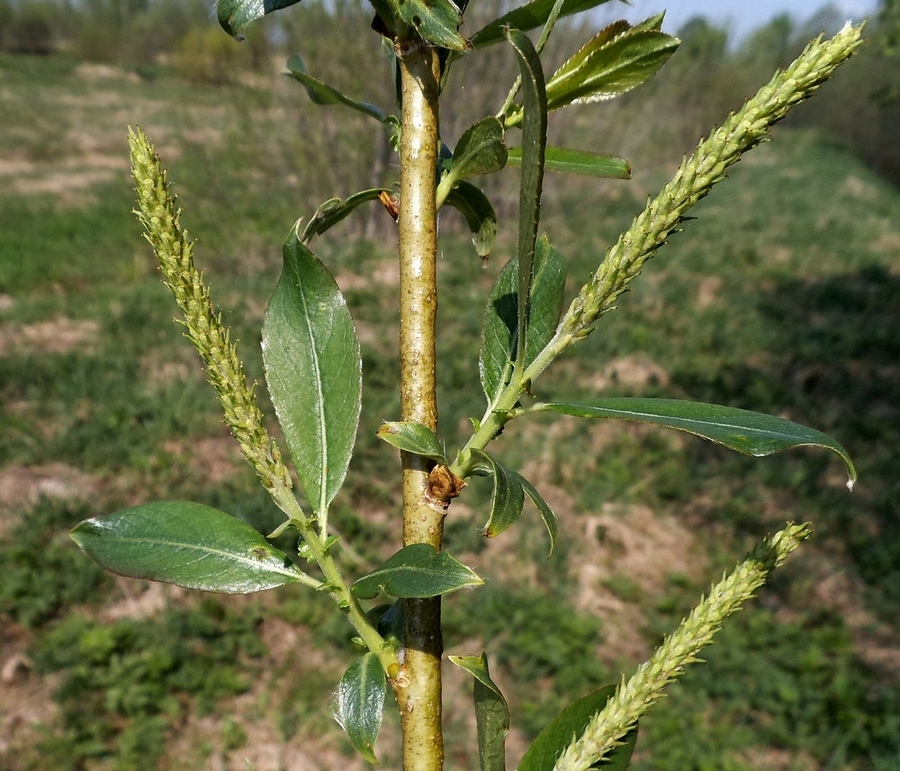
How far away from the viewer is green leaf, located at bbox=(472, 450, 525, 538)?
422 mm

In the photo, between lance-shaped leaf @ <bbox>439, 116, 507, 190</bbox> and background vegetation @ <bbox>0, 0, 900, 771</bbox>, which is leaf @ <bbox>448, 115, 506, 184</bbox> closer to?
lance-shaped leaf @ <bbox>439, 116, 507, 190</bbox>

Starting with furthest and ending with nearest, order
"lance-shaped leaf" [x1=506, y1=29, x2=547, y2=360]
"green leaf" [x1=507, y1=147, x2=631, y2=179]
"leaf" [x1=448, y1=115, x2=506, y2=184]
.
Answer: "green leaf" [x1=507, y1=147, x2=631, y2=179] < "leaf" [x1=448, y1=115, x2=506, y2=184] < "lance-shaped leaf" [x1=506, y1=29, x2=547, y2=360]

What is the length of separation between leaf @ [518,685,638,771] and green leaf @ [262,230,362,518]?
244 millimetres

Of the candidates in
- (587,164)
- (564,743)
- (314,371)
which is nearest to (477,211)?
(587,164)

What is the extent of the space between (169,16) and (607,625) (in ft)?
97.0

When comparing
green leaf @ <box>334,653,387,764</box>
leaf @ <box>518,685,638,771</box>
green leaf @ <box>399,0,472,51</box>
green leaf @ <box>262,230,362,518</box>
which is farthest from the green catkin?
green leaf @ <box>399,0,472,51</box>

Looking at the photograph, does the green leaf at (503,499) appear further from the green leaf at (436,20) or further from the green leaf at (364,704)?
the green leaf at (436,20)

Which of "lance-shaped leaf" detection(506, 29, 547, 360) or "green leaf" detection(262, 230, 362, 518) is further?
"green leaf" detection(262, 230, 362, 518)

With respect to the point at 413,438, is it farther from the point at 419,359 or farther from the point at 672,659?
the point at 672,659

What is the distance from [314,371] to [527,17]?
0.98 feet

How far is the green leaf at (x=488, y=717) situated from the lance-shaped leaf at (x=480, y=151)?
1.08 ft

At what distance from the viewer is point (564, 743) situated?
1.74ft

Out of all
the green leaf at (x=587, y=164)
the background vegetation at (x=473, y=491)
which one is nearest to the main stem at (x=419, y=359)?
the green leaf at (x=587, y=164)

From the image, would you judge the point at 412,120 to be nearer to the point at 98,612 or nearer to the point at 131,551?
the point at 131,551
